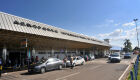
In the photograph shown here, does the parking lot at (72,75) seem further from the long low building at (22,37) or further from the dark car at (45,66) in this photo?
the long low building at (22,37)

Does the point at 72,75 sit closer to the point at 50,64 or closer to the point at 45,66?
the point at 45,66

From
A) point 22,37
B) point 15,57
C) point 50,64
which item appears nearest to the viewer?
point 50,64

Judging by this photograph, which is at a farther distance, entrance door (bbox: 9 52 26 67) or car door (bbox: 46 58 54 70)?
entrance door (bbox: 9 52 26 67)

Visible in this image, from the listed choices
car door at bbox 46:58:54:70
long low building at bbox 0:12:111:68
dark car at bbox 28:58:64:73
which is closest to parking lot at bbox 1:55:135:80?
dark car at bbox 28:58:64:73

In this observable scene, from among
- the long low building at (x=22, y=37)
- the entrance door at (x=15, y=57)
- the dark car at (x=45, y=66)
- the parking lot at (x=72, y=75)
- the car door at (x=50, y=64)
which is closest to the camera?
the parking lot at (x=72, y=75)

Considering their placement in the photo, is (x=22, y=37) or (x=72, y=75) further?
(x=22, y=37)

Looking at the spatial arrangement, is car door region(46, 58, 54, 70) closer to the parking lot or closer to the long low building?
the parking lot

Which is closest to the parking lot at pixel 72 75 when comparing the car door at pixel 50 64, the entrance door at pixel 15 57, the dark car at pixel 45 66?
the dark car at pixel 45 66

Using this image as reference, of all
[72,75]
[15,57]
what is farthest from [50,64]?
[15,57]

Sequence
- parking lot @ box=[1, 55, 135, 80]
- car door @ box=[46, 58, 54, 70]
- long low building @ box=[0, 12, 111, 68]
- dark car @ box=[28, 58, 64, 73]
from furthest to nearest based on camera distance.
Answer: car door @ box=[46, 58, 54, 70] → long low building @ box=[0, 12, 111, 68] → dark car @ box=[28, 58, 64, 73] → parking lot @ box=[1, 55, 135, 80]

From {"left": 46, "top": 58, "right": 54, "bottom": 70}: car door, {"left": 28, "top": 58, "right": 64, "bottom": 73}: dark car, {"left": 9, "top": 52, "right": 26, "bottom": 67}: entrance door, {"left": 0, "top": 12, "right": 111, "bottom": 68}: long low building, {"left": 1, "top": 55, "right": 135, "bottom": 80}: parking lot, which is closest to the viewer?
{"left": 1, "top": 55, "right": 135, "bottom": 80}: parking lot

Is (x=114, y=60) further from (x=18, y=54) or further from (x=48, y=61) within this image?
(x=18, y=54)

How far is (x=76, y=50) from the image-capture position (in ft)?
126

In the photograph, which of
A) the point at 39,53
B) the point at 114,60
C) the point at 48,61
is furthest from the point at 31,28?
the point at 114,60
